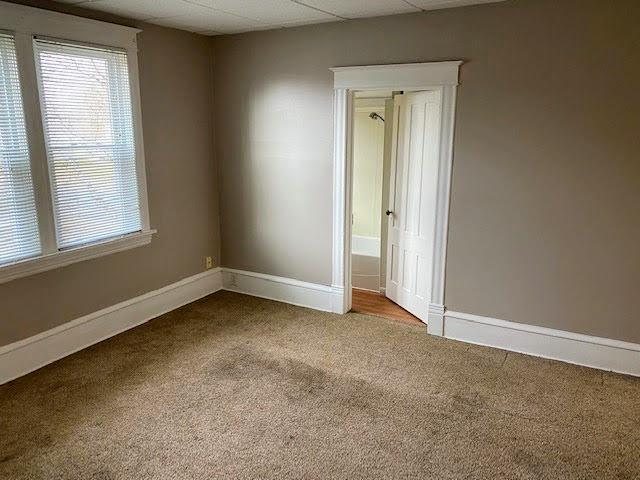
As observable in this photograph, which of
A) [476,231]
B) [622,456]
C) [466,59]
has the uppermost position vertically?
[466,59]

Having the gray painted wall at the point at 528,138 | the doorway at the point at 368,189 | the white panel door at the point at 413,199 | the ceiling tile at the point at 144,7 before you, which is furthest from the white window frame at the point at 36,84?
the doorway at the point at 368,189

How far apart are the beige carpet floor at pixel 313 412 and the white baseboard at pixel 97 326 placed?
10 centimetres

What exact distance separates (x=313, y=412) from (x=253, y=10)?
2.75 metres

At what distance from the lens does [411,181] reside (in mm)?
4324

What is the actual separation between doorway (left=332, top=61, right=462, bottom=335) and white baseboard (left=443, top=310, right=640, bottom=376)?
197 millimetres

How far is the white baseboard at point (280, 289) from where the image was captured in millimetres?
4523

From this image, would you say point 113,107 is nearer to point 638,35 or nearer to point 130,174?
point 130,174

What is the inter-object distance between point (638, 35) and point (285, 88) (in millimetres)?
2611

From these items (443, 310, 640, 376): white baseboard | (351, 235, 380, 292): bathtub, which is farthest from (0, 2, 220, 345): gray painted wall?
(443, 310, 640, 376): white baseboard

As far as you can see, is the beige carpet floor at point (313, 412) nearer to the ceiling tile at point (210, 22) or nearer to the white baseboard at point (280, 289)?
the white baseboard at point (280, 289)

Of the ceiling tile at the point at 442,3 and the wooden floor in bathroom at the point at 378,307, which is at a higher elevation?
the ceiling tile at the point at 442,3

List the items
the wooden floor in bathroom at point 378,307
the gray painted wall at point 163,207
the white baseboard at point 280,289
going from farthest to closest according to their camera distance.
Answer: the white baseboard at point 280,289 → the wooden floor in bathroom at point 378,307 → the gray painted wall at point 163,207

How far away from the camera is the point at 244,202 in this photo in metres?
4.80

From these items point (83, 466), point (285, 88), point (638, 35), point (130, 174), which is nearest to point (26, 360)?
point (83, 466)
